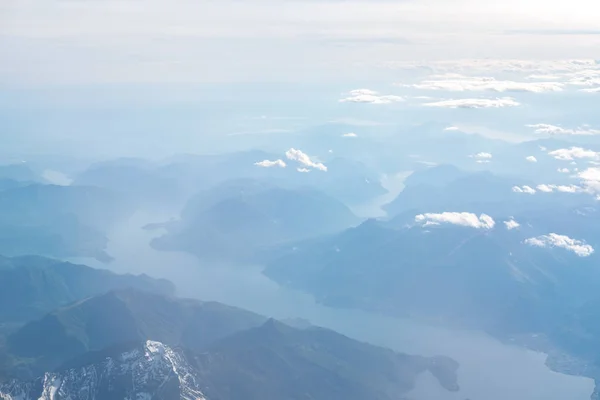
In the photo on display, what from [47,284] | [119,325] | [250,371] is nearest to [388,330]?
[250,371]

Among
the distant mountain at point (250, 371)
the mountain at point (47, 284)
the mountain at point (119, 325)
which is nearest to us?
the distant mountain at point (250, 371)

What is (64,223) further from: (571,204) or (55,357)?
(571,204)

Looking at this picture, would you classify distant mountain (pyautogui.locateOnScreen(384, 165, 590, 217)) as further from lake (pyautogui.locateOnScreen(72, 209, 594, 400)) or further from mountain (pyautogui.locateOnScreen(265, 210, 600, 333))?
lake (pyautogui.locateOnScreen(72, 209, 594, 400))

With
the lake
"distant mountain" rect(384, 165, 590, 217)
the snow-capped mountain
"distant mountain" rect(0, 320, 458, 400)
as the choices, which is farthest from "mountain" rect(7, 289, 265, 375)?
"distant mountain" rect(384, 165, 590, 217)

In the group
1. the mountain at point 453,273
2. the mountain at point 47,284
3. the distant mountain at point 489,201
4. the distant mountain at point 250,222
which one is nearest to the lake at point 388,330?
the mountain at point 453,273

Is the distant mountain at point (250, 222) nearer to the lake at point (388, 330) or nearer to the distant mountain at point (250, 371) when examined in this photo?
the lake at point (388, 330)

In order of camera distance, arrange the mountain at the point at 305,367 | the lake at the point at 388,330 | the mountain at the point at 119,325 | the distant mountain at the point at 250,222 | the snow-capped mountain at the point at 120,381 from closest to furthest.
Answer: the snow-capped mountain at the point at 120,381
the mountain at the point at 305,367
the lake at the point at 388,330
the mountain at the point at 119,325
the distant mountain at the point at 250,222

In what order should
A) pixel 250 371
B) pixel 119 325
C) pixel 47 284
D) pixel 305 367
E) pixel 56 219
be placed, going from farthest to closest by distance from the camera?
pixel 56 219 < pixel 47 284 < pixel 119 325 < pixel 305 367 < pixel 250 371

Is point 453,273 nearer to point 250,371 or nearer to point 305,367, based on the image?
point 305,367
